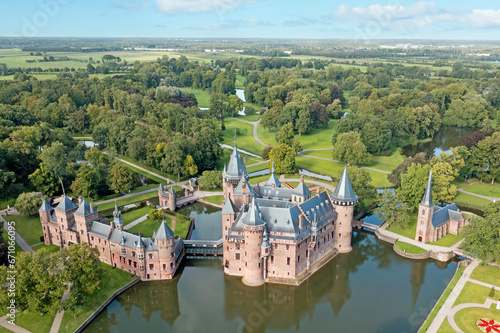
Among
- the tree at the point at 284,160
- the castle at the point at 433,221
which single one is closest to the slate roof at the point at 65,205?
the tree at the point at 284,160

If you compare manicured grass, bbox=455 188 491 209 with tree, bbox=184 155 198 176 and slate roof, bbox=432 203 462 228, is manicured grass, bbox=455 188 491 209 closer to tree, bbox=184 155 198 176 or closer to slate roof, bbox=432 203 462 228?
slate roof, bbox=432 203 462 228

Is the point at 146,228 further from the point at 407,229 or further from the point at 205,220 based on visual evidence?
the point at 407,229

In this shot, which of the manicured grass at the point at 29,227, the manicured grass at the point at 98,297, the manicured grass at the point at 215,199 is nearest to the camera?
the manicured grass at the point at 98,297

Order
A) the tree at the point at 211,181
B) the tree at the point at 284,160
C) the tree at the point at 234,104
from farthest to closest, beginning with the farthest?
the tree at the point at 234,104, the tree at the point at 284,160, the tree at the point at 211,181

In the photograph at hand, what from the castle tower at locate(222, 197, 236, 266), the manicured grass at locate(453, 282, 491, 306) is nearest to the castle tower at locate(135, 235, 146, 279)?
the castle tower at locate(222, 197, 236, 266)

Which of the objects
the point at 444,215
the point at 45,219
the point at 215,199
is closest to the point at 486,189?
the point at 444,215

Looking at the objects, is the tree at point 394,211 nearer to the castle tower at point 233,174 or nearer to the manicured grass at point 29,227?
the castle tower at point 233,174
